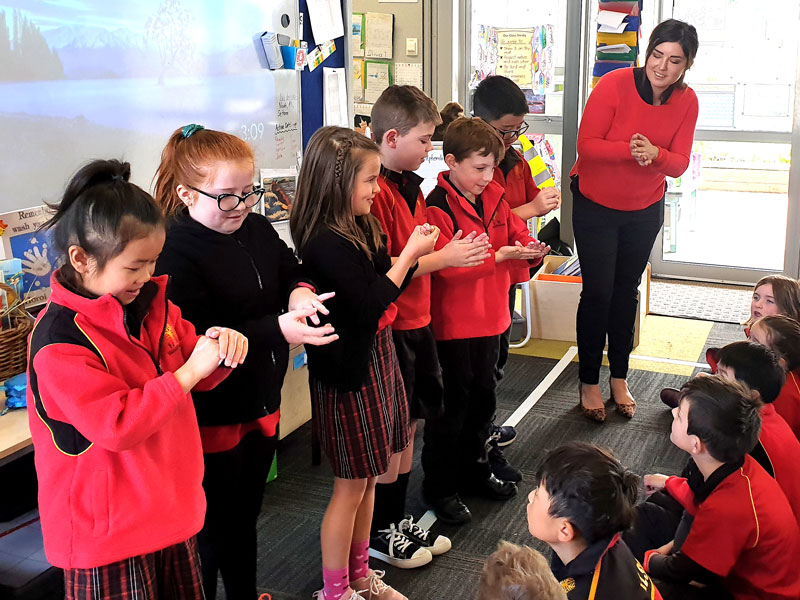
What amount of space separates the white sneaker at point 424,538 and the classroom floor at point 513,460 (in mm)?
26

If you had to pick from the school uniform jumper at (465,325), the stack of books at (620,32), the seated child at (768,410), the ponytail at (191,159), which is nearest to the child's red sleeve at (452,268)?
the school uniform jumper at (465,325)

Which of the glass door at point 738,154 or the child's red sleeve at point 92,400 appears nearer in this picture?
the child's red sleeve at point 92,400

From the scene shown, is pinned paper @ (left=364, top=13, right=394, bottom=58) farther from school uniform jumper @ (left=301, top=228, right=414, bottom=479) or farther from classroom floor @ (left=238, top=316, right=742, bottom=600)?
school uniform jumper @ (left=301, top=228, right=414, bottom=479)

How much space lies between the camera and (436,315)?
244 cm

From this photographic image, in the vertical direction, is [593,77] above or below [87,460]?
above

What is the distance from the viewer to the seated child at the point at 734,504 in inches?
78.5

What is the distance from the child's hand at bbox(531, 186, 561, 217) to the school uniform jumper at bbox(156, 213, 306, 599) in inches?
43.6

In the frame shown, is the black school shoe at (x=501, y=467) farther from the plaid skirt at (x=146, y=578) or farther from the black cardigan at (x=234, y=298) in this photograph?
the plaid skirt at (x=146, y=578)

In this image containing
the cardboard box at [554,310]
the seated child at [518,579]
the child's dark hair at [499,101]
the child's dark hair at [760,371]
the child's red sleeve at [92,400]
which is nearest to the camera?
the seated child at [518,579]

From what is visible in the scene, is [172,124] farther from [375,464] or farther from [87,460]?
[87,460]

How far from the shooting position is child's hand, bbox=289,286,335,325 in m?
1.64

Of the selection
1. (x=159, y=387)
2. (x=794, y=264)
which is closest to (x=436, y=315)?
(x=159, y=387)

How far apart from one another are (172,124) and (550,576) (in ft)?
5.93

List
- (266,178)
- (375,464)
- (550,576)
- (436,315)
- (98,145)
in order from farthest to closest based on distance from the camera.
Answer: (266,178) → (436,315) → (98,145) → (375,464) → (550,576)
